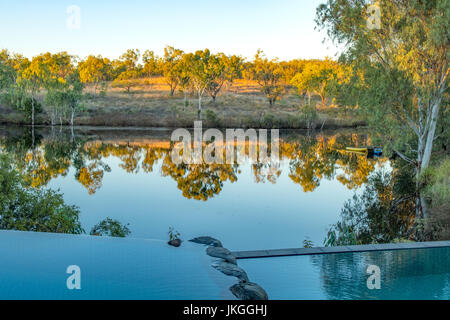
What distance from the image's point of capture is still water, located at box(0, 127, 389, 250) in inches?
373

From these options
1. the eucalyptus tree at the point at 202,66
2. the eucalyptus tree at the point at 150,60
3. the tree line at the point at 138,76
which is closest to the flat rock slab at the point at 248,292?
the tree line at the point at 138,76

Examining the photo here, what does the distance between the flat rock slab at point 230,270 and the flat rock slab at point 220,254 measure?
0.20 meters

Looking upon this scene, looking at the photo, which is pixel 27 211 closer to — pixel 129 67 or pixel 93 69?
pixel 93 69

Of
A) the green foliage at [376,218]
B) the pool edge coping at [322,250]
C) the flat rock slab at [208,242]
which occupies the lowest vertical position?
the green foliage at [376,218]

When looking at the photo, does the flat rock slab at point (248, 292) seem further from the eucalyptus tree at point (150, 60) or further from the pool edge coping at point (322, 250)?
the eucalyptus tree at point (150, 60)

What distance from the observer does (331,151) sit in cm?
2556

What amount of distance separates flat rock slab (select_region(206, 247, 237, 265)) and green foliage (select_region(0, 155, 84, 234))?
293cm

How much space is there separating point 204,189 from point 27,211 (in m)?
7.58

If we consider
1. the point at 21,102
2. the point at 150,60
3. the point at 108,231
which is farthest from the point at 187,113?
the point at 108,231

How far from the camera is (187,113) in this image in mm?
45125

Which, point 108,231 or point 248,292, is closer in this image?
point 248,292

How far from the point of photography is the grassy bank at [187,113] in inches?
1694

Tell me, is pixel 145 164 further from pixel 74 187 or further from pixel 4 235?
pixel 4 235
